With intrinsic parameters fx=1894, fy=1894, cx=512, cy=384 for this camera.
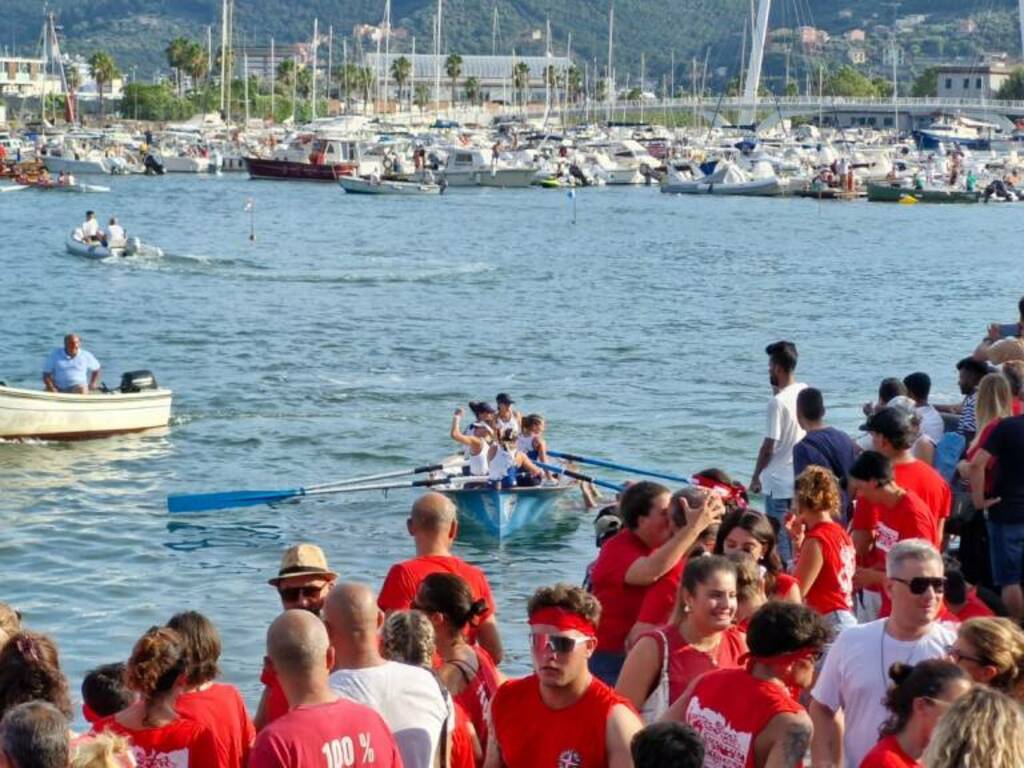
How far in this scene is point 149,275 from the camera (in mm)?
54844

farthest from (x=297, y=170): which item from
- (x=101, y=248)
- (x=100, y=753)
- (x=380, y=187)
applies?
(x=100, y=753)

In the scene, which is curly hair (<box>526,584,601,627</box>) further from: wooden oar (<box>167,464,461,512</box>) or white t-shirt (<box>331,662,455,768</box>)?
wooden oar (<box>167,464,461,512</box>)

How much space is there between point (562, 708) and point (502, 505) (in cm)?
1257

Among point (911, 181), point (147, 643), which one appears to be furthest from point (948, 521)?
point (911, 181)

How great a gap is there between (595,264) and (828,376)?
29187mm

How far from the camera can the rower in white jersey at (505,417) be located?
19125mm

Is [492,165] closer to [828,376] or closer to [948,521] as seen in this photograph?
[828,376]

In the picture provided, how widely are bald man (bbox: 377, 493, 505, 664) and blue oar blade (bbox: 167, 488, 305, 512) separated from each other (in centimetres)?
1133

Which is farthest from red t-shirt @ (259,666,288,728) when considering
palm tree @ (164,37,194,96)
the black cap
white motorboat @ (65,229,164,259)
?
palm tree @ (164,37,194,96)

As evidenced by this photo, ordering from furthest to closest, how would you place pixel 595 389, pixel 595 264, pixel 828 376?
pixel 595 264, pixel 828 376, pixel 595 389

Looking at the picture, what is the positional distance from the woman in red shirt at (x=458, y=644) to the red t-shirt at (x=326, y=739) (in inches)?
40.5

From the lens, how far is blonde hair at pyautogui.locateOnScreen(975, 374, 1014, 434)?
10.4m

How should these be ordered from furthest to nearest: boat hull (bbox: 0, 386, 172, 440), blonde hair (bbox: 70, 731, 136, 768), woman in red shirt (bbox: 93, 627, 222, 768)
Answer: boat hull (bbox: 0, 386, 172, 440), woman in red shirt (bbox: 93, 627, 222, 768), blonde hair (bbox: 70, 731, 136, 768)

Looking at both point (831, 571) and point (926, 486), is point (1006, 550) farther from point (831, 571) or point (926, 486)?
point (831, 571)
